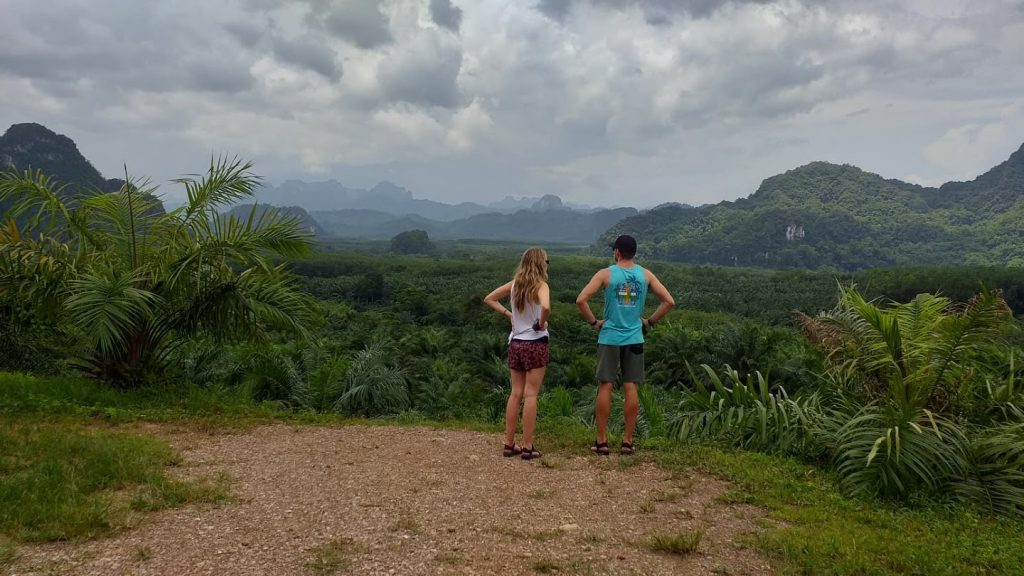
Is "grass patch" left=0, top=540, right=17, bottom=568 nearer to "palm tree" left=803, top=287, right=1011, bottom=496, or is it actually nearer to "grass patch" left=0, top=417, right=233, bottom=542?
"grass patch" left=0, top=417, right=233, bottom=542

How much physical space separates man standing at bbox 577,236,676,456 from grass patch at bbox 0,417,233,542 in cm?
289

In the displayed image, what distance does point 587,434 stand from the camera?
5.89 metres

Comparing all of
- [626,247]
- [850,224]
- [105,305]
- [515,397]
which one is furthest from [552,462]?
[850,224]

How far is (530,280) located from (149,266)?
184 inches

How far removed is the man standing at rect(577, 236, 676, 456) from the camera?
4.84m

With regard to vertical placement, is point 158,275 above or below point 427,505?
above

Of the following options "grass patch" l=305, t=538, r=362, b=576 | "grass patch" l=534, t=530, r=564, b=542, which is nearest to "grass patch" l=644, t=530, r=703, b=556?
"grass patch" l=534, t=530, r=564, b=542

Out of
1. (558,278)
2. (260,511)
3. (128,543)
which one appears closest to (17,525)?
(128,543)

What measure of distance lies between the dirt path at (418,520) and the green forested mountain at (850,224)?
11162cm

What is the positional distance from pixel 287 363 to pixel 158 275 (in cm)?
257

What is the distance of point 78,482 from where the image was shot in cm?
392

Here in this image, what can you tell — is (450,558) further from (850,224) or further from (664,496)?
(850,224)

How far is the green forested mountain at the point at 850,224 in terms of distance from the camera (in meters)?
119

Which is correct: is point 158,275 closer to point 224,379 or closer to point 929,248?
point 224,379
